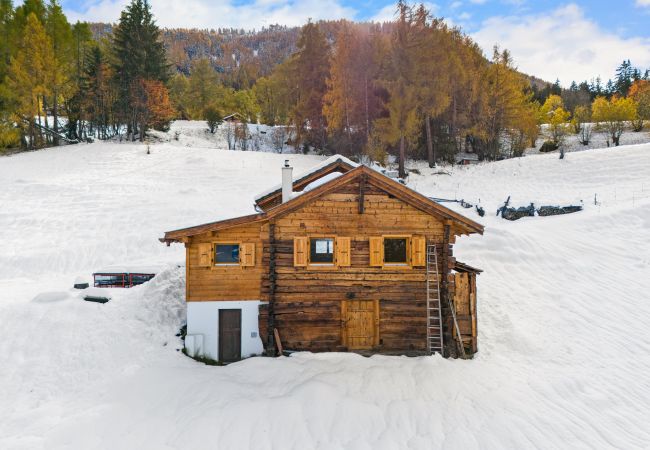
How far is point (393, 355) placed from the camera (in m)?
14.1

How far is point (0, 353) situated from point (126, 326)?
3.80 meters

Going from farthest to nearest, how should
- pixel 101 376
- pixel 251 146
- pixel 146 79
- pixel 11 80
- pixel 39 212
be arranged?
pixel 251 146
pixel 146 79
pixel 11 80
pixel 39 212
pixel 101 376

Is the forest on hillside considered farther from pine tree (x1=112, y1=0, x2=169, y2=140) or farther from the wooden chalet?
the wooden chalet

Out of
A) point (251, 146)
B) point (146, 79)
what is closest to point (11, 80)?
point (146, 79)

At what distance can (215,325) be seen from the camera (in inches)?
540

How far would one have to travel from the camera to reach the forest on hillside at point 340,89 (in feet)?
124

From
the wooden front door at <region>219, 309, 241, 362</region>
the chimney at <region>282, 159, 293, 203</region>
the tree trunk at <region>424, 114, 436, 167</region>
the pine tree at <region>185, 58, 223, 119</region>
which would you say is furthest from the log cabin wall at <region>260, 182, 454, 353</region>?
the pine tree at <region>185, 58, 223, 119</region>

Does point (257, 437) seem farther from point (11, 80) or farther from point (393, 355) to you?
point (11, 80)

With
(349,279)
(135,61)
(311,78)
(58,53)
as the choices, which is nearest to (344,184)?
(349,279)

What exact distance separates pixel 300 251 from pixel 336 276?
66.2 inches

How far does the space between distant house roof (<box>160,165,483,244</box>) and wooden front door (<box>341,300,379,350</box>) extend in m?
4.11

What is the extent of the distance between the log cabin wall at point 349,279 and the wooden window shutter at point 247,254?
445mm

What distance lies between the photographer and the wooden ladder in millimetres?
14184

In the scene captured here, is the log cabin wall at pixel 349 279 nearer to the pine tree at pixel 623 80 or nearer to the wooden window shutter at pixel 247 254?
the wooden window shutter at pixel 247 254
